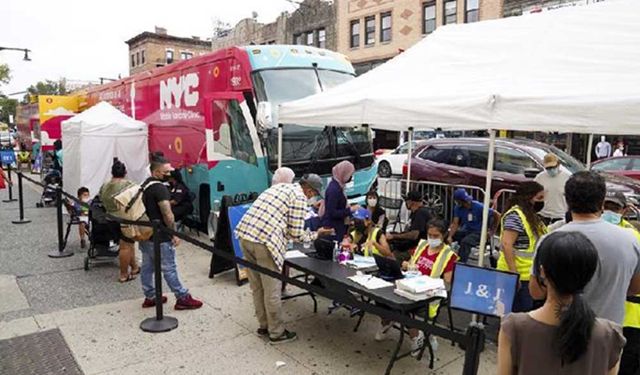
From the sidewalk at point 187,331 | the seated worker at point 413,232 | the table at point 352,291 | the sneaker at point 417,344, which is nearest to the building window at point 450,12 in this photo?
the seated worker at point 413,232

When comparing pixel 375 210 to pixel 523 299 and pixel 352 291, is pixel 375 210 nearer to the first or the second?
pixel 352 291

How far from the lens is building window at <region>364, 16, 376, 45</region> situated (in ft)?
82.6

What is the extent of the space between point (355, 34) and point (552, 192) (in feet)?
68.7

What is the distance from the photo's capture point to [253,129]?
7934 millimetres

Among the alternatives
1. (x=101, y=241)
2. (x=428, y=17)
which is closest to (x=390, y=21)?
(x=428, y=17)

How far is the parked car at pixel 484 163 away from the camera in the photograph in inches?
386

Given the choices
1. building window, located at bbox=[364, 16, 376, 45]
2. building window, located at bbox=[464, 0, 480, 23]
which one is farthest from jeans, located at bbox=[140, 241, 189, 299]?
building window, located at bbox=[364, 16, 376, 45]

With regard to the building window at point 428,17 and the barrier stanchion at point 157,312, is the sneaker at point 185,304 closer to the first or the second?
the barrier stanchion at point 157,312

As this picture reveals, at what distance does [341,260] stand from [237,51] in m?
4.81

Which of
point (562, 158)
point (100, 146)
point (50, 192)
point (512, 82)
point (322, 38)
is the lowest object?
point (50, 192)

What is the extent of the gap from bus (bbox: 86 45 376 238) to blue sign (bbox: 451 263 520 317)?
4.37 m

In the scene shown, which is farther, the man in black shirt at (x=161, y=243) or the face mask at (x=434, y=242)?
the man in black shirt at (x=161, y=243)

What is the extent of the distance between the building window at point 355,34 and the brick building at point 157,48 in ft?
77.9

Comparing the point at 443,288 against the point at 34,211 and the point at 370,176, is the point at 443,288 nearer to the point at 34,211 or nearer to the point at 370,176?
the point at 370,176
